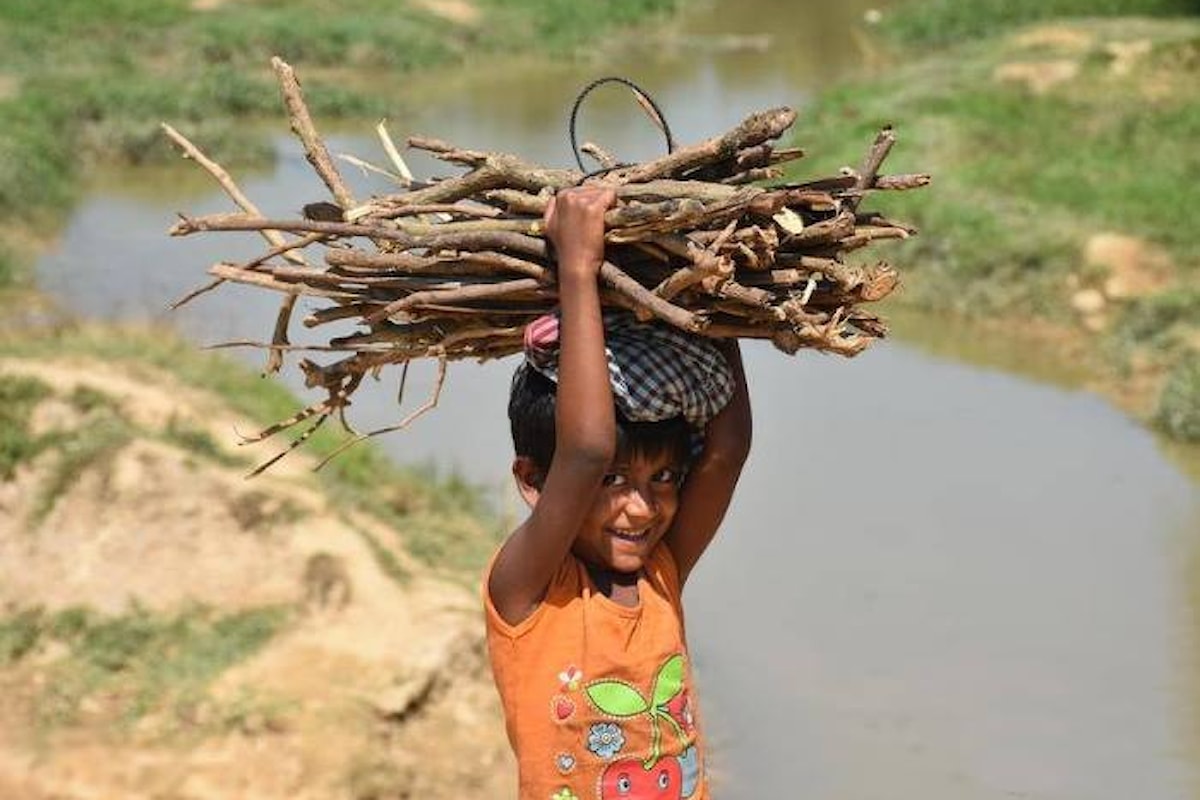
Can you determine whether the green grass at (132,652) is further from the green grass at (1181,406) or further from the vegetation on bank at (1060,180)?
the vegetation on bank at (1060,180)

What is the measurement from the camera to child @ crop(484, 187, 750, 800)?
2117 mm

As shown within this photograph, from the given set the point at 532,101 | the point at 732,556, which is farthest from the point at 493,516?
the point at 532,101

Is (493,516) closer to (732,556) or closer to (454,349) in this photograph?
(732,556)

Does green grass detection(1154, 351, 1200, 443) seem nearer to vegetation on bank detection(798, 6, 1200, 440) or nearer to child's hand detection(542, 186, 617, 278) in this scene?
vegetation on bank detection(798, 6, 1200, 440)

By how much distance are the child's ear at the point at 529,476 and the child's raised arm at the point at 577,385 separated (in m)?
0.09

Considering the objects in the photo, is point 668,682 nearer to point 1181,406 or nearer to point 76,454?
point 76,454

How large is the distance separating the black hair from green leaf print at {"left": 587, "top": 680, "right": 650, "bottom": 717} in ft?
0.78

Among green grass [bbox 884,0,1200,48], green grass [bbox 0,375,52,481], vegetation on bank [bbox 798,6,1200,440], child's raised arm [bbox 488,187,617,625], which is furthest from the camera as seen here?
green grass [bbox 884,0,1200,48]

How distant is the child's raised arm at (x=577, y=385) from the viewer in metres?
2.00

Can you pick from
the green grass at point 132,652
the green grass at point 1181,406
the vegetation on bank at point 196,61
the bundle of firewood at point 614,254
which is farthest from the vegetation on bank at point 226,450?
the bundle of firewood at point 614,254

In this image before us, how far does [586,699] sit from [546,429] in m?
0.29

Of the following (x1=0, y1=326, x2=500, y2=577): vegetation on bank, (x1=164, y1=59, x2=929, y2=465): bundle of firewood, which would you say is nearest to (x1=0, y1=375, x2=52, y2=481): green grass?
(x1=0, y1=326, x2=500, y2=577): vegetation on bank

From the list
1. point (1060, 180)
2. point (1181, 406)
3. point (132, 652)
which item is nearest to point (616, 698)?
point (132, 652)

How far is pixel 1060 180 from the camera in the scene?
1211 cm
